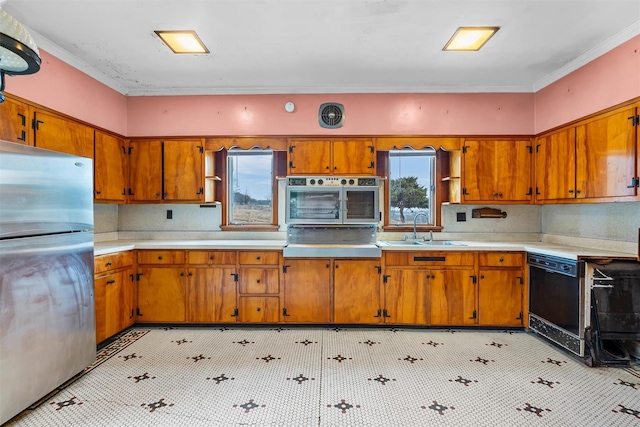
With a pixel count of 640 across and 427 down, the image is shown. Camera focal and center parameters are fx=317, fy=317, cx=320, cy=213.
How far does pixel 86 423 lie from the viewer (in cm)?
197

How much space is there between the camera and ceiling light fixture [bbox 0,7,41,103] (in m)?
1.46

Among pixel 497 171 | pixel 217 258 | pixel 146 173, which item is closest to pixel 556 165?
pixel 497 171

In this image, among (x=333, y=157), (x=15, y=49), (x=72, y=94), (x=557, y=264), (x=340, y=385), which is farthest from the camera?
(x=333, y=157)

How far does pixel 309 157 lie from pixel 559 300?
2.86 m

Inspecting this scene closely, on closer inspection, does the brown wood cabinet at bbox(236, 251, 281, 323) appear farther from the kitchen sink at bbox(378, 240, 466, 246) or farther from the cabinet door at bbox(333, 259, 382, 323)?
the kitchen sink at bbox(378, 240, 466, 246)

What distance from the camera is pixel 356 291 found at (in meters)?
3.43

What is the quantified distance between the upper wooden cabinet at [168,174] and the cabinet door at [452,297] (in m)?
2.86

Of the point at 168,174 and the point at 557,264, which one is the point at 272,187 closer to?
the point at 168,174

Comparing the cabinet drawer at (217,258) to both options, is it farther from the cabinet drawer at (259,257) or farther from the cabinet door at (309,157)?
the cabinet door at (309,157)

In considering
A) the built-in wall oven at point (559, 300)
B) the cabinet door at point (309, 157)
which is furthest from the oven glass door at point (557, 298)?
the cabinet door at point (309, 157)

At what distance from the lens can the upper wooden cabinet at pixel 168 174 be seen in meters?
3.79

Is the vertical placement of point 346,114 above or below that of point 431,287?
above

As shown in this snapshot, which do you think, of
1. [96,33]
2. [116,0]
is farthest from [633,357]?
[96,33]

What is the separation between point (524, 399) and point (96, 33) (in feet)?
14.3
